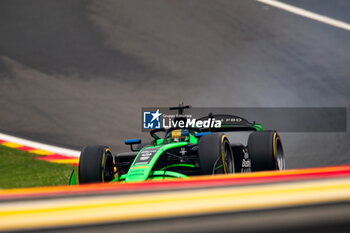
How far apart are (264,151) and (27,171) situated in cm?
368

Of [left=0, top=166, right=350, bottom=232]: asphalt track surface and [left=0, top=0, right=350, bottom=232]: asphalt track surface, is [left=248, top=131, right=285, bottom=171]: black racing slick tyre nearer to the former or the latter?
[left=0, top=0, right=350, bottom=232]: asphalt track surface

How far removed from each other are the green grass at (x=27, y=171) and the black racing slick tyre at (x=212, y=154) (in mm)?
2518

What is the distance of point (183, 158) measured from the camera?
14.0 ft

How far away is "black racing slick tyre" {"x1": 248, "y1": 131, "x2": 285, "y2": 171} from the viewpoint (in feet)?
14.7

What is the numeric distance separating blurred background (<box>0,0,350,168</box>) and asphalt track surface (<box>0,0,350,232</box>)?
31 millimetres

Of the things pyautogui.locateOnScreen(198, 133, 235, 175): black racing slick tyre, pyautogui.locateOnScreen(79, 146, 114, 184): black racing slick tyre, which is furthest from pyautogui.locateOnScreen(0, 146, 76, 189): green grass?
pyautogui.locateOnScreen(198, 133, 235, 175): black racing slick tyre

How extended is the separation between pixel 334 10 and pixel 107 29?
7471mm

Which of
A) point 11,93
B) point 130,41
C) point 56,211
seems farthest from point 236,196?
point 130,41

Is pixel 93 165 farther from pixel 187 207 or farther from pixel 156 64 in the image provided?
pixel 156 64

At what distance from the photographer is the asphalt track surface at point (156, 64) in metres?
9.16

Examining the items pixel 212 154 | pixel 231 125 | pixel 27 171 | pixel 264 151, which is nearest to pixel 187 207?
pixel 212 154

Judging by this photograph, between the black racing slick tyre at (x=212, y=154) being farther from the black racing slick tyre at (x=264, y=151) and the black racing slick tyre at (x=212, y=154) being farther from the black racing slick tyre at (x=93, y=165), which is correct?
the black racing slick tyre at (x=93, y=165)

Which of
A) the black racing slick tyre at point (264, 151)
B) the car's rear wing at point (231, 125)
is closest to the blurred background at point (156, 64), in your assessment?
the car's rear wing at point (231, 125)

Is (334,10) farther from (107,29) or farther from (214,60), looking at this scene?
(107,29)
